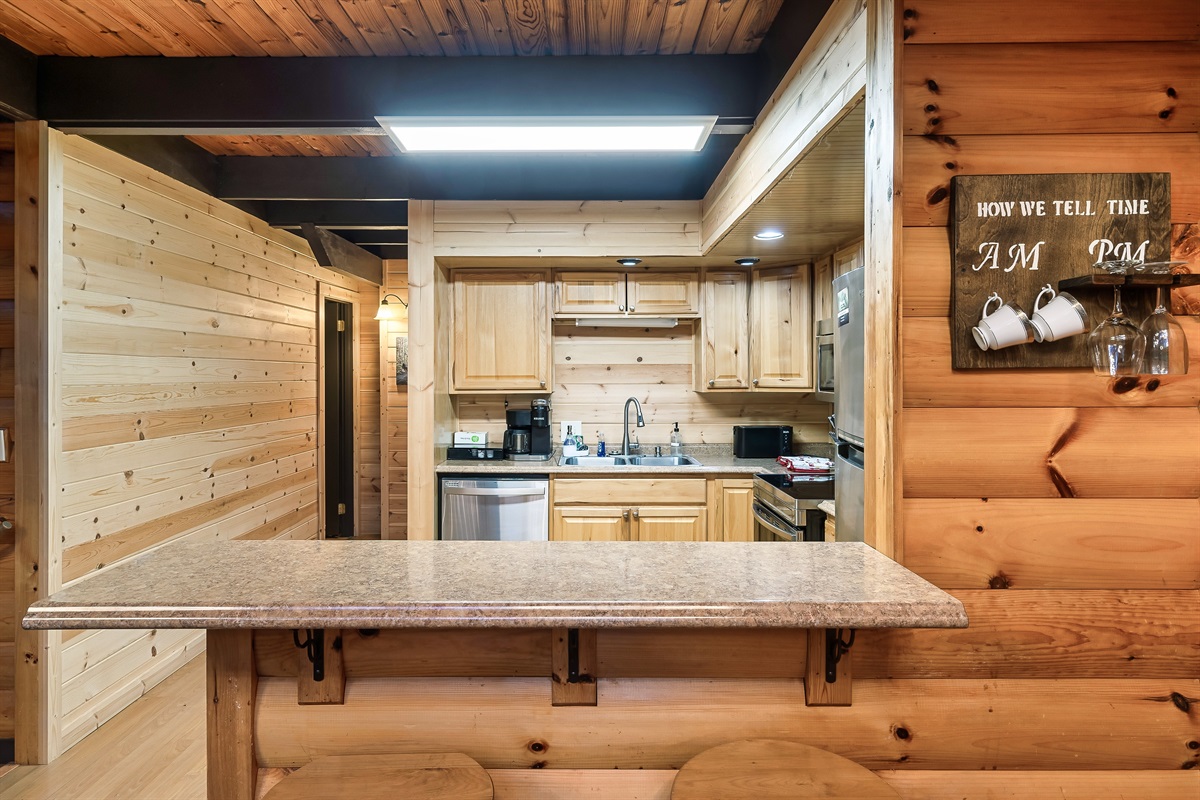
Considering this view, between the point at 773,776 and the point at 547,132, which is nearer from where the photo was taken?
the point at 773,776

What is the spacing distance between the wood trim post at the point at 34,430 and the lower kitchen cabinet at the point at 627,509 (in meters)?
2.21

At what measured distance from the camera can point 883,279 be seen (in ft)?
4.43

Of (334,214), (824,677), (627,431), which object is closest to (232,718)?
(824,677)

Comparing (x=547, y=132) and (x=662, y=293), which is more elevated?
(x=547, y=132)

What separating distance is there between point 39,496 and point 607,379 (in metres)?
2.86

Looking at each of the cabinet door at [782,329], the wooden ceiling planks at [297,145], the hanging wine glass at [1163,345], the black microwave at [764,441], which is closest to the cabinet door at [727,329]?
the cabinet door at [782,329]

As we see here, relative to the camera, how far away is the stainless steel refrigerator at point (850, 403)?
1.62 metres

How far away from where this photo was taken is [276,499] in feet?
13.6

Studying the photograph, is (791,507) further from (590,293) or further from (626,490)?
(590,293)

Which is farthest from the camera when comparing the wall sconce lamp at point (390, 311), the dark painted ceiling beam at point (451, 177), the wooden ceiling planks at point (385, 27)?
the wall sconce lamp at point (390, 311)

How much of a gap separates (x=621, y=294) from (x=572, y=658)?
108 inches

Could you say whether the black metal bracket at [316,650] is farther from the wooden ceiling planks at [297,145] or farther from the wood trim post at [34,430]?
the wooden ceiling planks at [297,145]

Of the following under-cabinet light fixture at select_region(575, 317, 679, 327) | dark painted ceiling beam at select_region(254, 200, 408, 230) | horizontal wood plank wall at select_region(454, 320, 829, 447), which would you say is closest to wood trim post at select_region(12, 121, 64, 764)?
dark painted ceiling beam at select_region(254, 200, 408, 230)

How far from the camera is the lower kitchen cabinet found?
3.52 meters
